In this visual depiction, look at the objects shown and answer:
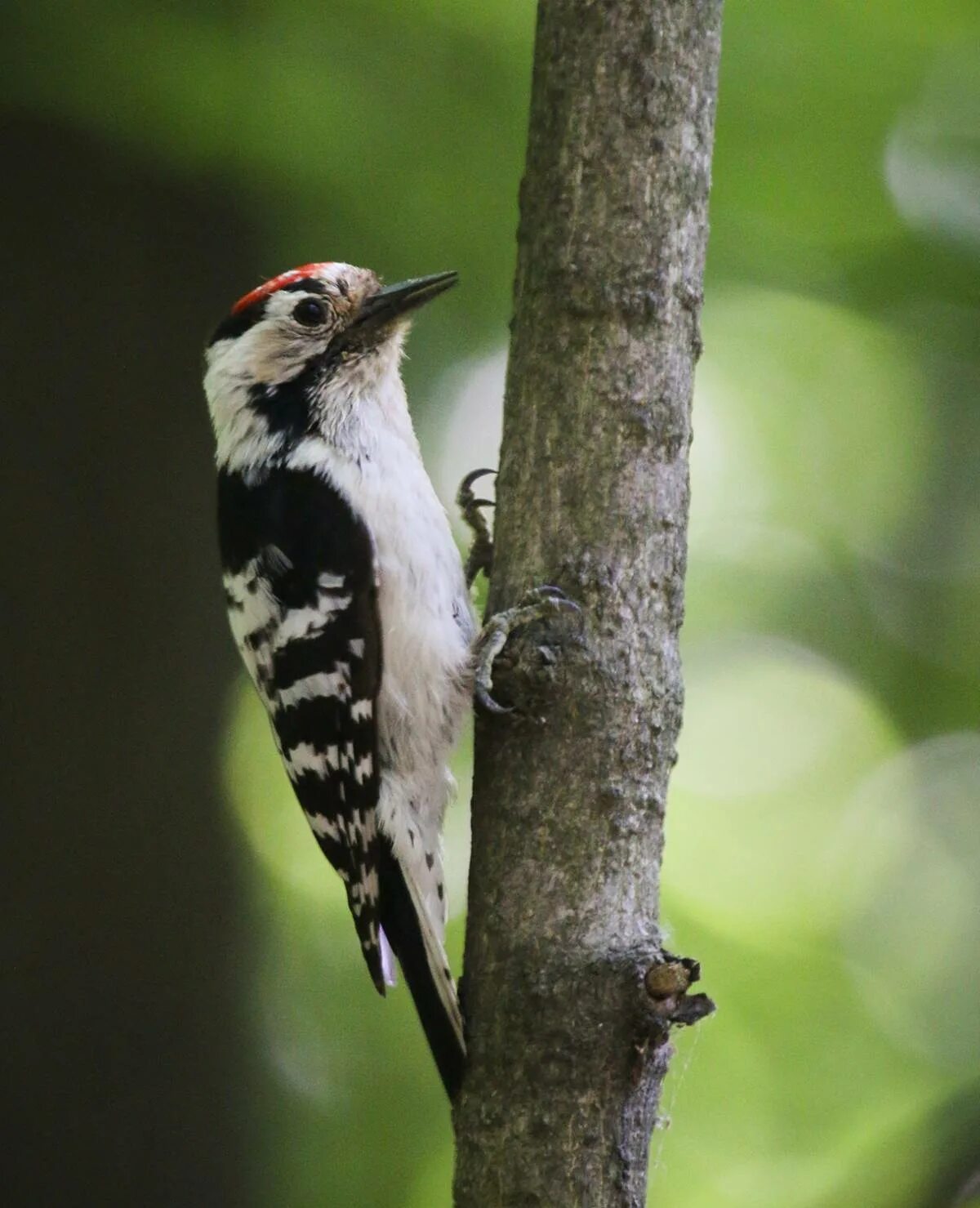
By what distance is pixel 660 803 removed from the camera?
1.96m

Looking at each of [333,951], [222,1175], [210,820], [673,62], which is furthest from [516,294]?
[333,951]

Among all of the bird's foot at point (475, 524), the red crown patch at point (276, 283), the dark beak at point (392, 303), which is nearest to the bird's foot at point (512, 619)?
the bird's foot at point (475, 524)

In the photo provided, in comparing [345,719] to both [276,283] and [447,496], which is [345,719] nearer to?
[276,283]

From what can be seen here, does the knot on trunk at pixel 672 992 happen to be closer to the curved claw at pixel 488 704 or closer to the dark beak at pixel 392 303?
the curved claw at pixel 488 704

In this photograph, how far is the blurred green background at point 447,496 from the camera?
2803mm

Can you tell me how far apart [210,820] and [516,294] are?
142cm

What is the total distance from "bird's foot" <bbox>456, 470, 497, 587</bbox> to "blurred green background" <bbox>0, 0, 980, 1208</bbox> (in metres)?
0.60

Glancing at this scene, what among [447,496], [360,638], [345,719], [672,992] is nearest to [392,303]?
[360,638]

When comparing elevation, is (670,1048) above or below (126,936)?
above

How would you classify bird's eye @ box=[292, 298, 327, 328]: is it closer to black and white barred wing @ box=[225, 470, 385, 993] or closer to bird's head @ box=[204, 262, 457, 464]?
bird's head @ box=[204, 262, 457, 464]

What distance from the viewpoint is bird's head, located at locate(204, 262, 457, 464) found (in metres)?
2.87

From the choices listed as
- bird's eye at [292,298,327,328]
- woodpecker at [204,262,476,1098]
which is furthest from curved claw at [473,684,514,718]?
bird's eye at [292,298,327,328]

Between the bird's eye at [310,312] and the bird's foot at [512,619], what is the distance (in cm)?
107

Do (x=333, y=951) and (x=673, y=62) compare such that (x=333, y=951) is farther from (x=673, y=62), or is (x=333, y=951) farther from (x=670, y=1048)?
(x=673, y=62)
